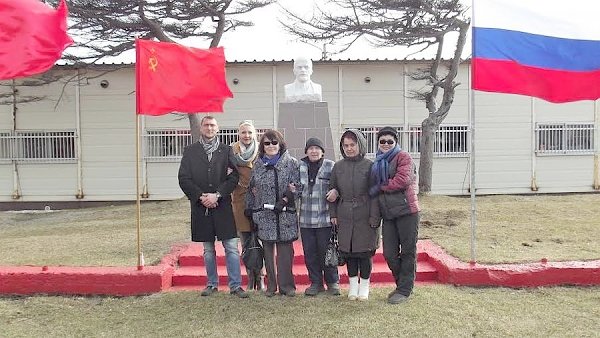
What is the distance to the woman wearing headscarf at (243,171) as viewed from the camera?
505cm

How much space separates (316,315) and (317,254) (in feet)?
2.10

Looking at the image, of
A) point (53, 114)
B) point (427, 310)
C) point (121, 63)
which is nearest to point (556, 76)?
point (427, 310)

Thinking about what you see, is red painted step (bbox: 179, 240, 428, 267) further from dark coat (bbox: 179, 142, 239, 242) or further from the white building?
the white building

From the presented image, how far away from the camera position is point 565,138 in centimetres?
1433

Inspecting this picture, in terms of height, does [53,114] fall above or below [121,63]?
below

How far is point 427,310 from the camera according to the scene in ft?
14.9

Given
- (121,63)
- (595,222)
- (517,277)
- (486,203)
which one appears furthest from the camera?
(121,63)

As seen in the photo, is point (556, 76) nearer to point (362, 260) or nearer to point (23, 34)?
point (362, 260)

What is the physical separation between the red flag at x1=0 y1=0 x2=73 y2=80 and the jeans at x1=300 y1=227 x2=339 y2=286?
2.68m

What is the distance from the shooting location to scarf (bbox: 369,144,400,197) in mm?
4625

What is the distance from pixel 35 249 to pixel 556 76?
666cm

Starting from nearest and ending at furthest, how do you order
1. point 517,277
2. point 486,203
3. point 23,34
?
1. point 23,34
2. point 517,277
3. point 486,203

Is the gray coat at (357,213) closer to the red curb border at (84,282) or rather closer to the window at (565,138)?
the red curb border at (84,282)

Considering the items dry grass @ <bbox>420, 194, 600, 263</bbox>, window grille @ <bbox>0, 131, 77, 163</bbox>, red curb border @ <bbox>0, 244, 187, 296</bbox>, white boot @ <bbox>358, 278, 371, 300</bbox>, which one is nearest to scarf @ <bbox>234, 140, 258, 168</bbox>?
red curb border @ <bbox>0, 244, 187, 296</bbox>
